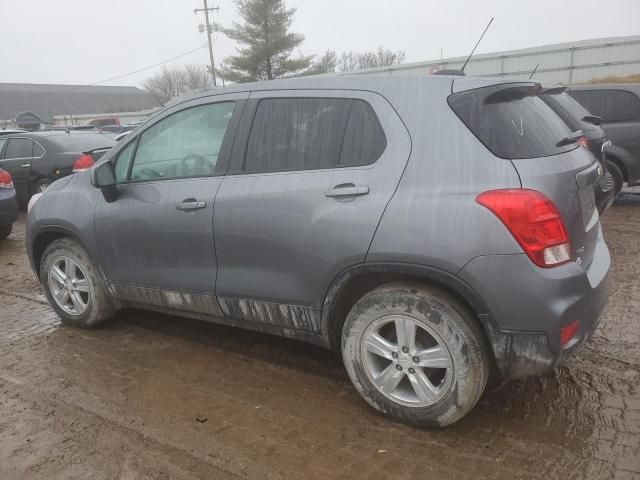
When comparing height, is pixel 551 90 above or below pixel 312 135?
above

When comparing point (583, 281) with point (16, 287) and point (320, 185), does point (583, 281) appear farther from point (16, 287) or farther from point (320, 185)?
point (16, 287)

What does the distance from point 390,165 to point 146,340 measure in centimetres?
243

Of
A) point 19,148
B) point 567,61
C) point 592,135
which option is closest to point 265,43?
point 567,61

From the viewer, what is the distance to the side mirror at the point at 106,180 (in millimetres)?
3586

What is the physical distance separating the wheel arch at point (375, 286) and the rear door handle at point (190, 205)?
3.23ft

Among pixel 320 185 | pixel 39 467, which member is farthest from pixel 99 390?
pixel 320 185

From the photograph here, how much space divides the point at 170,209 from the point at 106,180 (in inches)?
24.5

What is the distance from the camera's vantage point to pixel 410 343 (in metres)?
2.58

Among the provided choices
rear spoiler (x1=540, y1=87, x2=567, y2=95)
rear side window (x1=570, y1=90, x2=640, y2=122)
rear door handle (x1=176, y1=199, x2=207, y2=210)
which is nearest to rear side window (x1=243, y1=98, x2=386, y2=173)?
rear door handle (x1=176, y1=199, x2=207, y2=210)

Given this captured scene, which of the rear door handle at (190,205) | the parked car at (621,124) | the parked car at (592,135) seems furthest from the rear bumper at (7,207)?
the parked car at (621,124)

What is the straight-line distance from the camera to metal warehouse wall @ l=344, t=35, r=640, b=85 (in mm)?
20984

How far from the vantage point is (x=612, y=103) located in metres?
7.67

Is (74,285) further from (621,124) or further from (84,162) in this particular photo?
(621,124)

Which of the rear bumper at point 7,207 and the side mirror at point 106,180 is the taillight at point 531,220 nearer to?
the side mirror at point 106,180
